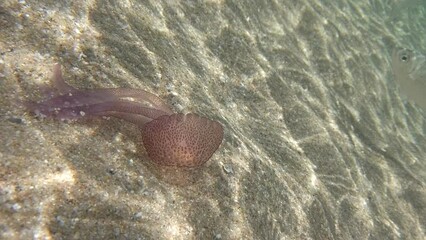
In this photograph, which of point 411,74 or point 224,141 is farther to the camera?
point 411,74

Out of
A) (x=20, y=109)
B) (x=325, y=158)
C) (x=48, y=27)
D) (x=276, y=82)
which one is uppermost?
(x=48, y=27)

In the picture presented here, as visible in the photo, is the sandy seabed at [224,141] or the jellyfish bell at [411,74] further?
the jellyfish bell at [411,74]

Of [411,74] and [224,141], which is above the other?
[411,74]

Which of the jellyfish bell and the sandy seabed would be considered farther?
the jellyfish bell

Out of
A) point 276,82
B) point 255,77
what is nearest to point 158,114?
point 255,77

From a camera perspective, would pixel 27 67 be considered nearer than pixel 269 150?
Yes

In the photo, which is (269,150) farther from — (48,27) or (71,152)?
(48,27)

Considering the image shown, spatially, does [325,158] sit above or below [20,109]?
below

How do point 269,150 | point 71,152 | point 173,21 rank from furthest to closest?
point 173,21
point 269,150
point 71,152
